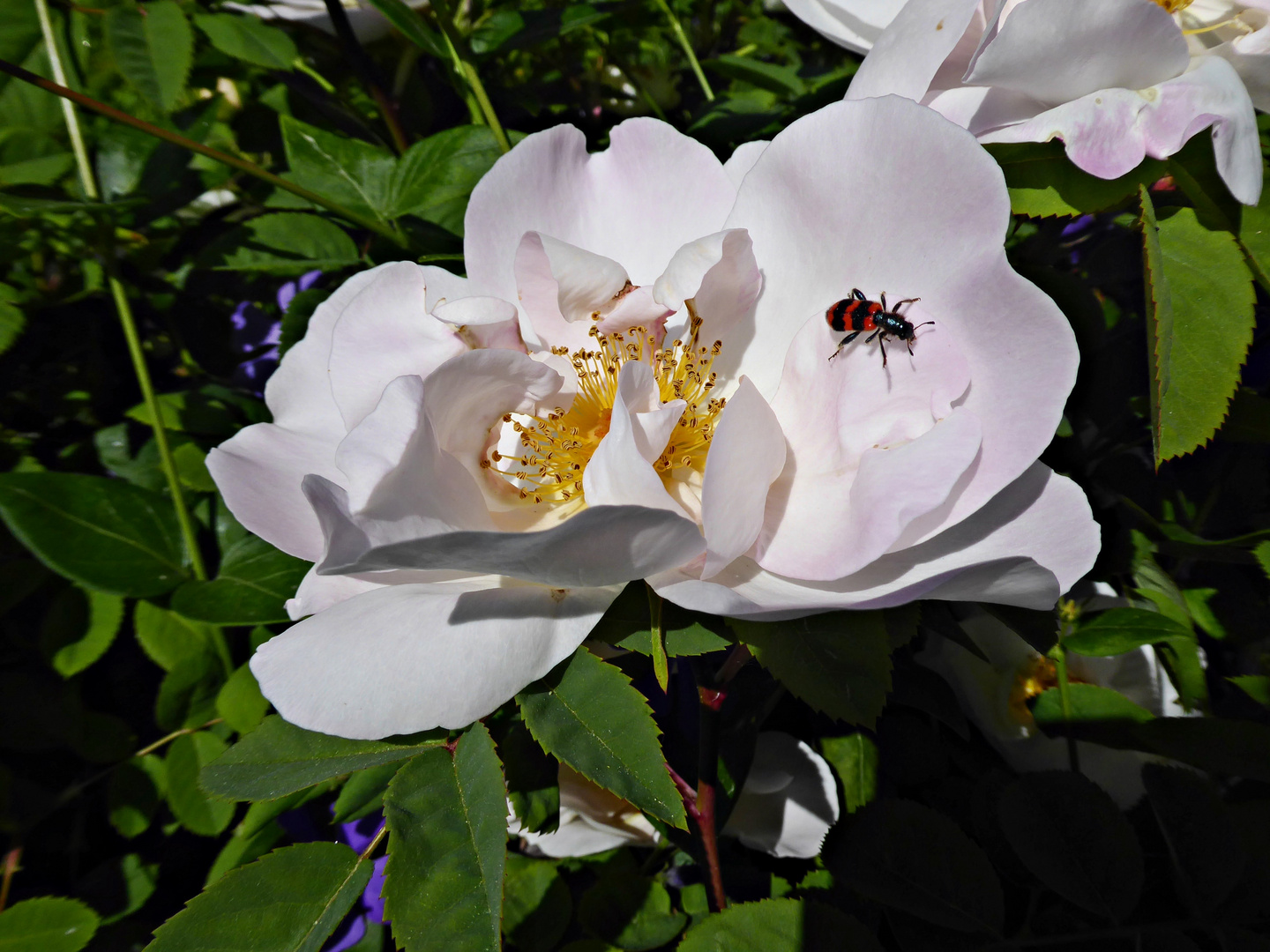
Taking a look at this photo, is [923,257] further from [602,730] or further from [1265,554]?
[1265,554]

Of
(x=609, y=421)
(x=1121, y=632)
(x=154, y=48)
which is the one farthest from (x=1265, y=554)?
(x=154, y=48)

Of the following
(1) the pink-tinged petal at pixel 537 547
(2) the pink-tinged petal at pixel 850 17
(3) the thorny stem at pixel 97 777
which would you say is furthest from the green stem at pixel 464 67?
(3) the thorny stem at pixel 97 777

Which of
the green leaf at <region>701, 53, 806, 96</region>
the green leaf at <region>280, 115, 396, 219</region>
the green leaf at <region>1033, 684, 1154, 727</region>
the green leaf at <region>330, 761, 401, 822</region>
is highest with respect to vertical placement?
the green leaf at <region>701, 53, 806, 96</region>

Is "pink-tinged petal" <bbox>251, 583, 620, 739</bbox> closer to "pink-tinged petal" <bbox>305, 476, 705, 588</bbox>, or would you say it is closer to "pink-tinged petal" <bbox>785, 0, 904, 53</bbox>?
"pink-tinged petal" <bbox>305, 476, 705, 588</bbox>

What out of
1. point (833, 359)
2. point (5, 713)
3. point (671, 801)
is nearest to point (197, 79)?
point (5, 713)

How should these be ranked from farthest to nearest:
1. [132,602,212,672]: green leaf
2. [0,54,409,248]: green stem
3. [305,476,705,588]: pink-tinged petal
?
[132,602,212,672]: green leaf < [0,54,409,248]: green stem < [305,476,705,588]: pink-tinged petal

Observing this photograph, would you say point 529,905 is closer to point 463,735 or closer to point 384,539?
point 463,735

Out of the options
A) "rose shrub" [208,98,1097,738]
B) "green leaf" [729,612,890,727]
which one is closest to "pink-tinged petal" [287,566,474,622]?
"rose shrub" [208,98,1097,738]
